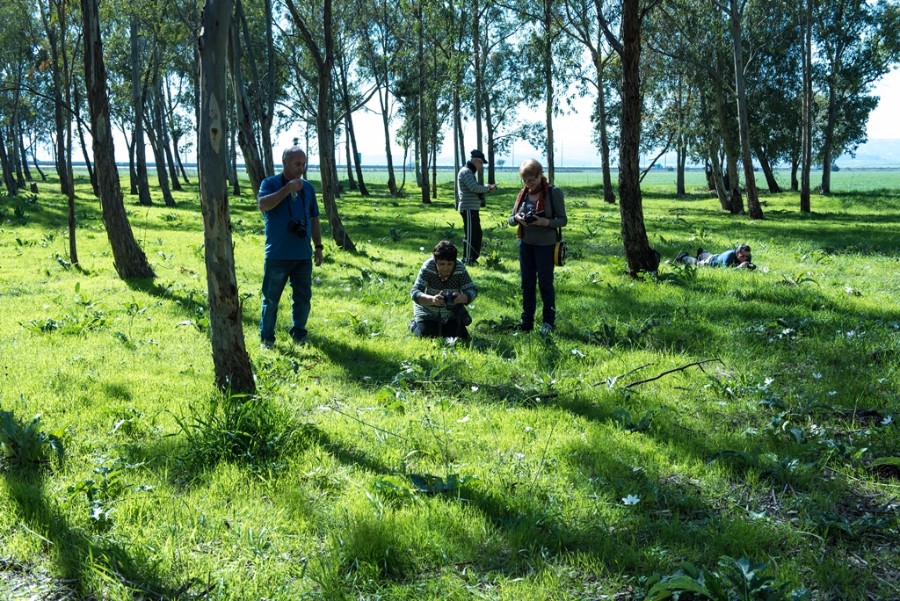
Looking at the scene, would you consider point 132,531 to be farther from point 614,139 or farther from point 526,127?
point 526,127

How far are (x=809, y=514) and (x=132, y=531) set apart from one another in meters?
3.59

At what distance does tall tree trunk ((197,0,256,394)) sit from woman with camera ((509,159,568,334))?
3.60 meters

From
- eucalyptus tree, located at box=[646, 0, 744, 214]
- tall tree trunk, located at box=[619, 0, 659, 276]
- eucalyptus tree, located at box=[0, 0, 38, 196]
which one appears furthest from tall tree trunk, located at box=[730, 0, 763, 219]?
eucalyptus tree, located at box=[0, 0, 38, 196]

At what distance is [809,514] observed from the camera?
3.79 m

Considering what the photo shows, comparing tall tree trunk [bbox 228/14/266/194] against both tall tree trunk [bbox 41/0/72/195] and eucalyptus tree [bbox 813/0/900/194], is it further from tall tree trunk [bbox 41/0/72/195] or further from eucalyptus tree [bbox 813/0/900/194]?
eucalyptus tree [bbox 813/0/900/194]

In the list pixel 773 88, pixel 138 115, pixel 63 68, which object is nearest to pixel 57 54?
pixel 63 68

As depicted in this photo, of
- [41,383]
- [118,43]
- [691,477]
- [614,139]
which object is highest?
[118,43]

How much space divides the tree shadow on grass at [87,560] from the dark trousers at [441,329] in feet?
15.1

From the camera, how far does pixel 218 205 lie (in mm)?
5133

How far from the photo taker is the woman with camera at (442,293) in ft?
25.4

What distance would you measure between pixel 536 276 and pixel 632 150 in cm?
348

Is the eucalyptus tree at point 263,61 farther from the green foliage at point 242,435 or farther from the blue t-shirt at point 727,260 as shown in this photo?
the green foliage at point 242,435

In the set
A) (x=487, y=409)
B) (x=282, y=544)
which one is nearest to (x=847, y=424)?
(x=487, y=409)

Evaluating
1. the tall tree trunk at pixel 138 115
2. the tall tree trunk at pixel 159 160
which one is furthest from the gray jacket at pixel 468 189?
the tall tree trunk at pixel 159 160
